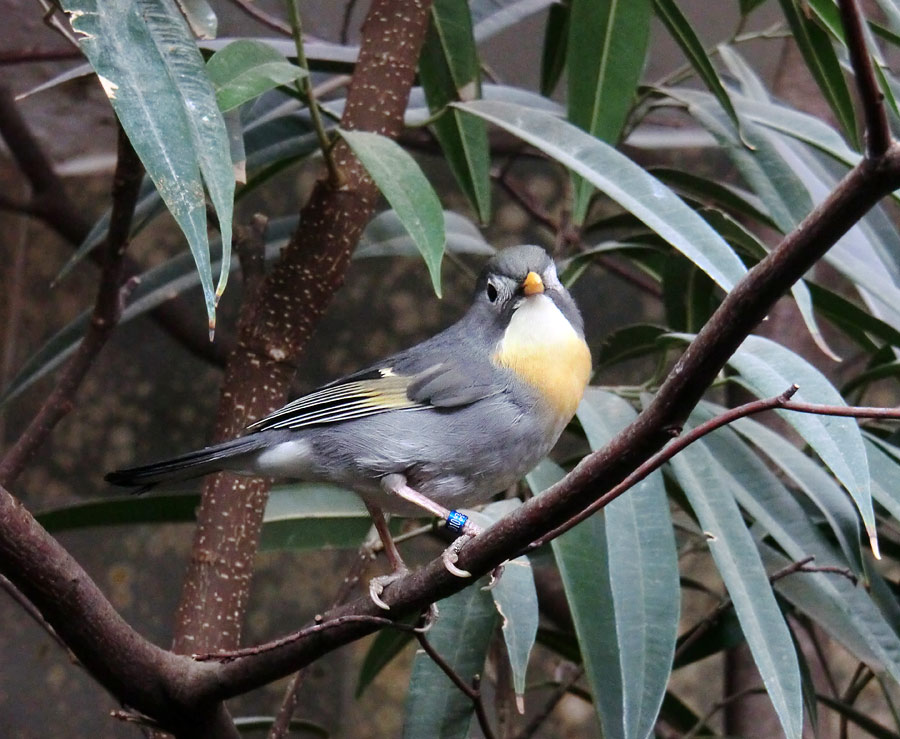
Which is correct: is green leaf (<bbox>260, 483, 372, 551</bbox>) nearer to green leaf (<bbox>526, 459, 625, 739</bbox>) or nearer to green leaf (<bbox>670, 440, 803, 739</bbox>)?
green leaf (<bbox>526, 459, 625, 739</bbox>)

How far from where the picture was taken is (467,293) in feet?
10.6

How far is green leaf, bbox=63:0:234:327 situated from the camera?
3.24 feet

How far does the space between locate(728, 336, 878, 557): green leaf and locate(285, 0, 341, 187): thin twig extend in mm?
684

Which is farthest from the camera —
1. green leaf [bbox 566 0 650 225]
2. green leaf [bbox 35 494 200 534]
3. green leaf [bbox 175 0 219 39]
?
green leaf [bbox 35 494 200 534]

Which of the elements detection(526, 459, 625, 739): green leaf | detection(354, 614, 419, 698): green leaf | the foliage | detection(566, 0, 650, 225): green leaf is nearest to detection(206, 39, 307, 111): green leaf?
the foliage

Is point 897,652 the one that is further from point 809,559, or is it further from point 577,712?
point 577,712

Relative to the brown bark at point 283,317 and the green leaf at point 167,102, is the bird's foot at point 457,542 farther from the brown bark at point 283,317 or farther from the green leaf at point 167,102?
the brown bark at point 283,317

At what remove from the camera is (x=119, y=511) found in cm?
183

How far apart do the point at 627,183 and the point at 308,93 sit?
0.47m

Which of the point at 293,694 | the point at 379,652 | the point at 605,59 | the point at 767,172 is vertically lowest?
the point at 379,652

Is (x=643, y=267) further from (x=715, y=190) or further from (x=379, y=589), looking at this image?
(x=379, y=589)

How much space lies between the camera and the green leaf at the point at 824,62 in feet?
5.15

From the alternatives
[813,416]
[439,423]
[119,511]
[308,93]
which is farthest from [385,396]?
[119,511]

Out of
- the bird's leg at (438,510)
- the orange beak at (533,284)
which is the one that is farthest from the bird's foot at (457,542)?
the orange beak at (533,284)
